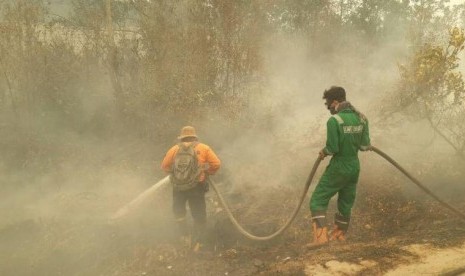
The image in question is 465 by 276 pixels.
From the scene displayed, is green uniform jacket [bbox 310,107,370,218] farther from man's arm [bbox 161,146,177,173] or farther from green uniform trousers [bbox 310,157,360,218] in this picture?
man's arm [bbox 161,146,177,173]

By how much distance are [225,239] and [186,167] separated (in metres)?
1.35

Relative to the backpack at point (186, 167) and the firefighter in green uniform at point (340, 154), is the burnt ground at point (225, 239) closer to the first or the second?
the firefighter in green uniform at point (340, 154)

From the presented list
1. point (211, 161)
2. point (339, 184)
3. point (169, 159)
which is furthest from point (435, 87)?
point (169, 159)

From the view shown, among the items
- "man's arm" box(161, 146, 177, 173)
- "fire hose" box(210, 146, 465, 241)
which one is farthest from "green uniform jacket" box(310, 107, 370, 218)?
"man's arm" box(161, 146, 177, 173)

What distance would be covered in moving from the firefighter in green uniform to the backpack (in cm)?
165

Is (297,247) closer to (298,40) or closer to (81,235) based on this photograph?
(81,235)

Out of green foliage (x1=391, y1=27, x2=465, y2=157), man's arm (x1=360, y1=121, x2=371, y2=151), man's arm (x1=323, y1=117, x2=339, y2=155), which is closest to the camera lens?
man's arm (x1=323, y1=117, x2=339, y2=155)

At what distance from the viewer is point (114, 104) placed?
9727 millimetres

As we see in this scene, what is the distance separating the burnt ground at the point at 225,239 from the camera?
4867mm

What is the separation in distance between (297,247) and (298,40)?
8527 millimetres

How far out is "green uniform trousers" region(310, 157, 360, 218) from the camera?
488 centimetres

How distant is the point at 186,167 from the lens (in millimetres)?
5488

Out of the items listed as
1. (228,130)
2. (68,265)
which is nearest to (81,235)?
(68,265)

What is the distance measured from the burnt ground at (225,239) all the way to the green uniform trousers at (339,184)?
0.52m
